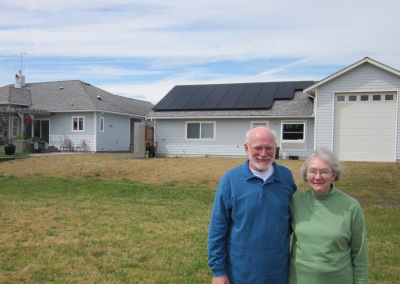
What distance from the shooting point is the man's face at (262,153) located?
2695 mm

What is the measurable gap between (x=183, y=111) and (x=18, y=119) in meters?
13.4

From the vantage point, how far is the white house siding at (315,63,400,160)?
18.4m

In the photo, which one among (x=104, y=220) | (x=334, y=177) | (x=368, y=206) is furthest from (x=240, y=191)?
(x=368, y=206)

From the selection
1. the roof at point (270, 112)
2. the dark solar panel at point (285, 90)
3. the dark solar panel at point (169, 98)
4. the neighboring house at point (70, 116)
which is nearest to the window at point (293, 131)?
the roof at point (270, 112)

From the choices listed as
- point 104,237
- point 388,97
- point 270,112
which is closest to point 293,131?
point 270,112

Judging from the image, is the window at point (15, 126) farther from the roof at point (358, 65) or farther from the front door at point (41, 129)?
the roof at point (358, 65)

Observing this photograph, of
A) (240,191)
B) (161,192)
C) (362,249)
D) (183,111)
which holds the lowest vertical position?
(161,192)

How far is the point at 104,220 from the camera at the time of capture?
7.79 metres

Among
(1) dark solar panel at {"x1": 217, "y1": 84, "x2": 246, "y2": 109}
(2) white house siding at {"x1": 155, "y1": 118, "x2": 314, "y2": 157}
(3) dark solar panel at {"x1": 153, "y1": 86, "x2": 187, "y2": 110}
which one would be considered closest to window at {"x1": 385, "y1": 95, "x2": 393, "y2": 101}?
(2) white house siding at {"x1": 155, "y1": 118, "x2": 314, "y2": 157}

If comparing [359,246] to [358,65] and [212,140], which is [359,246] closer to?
[358,65]

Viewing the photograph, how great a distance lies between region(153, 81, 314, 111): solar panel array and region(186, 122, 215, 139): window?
949 mm

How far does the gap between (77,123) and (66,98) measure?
3126mm

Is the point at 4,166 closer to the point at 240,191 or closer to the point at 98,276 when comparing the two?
the point at 98,276

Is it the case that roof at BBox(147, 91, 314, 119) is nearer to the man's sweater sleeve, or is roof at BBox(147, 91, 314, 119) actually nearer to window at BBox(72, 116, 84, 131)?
window at BBox(72, 116, 84, 131)
